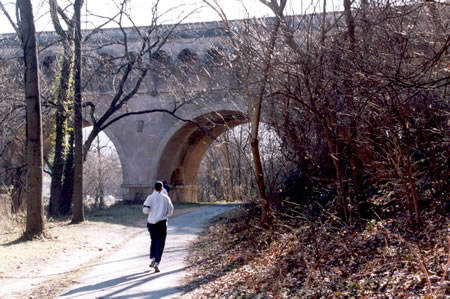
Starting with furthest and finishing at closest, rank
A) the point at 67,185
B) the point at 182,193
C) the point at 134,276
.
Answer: the point at 182,193 → the point at 67,185 → the point at 134,276

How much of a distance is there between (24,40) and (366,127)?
Result: 879 cm

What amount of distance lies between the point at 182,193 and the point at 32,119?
2068cm

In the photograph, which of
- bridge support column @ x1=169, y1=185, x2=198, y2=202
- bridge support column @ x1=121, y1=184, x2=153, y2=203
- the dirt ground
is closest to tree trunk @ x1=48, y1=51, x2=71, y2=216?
the dirt ground

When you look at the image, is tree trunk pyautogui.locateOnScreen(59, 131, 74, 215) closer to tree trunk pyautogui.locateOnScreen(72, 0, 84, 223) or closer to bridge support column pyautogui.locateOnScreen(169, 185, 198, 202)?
tree trunk pyautogui.locateOnScreen(72, 0, 84, 223)

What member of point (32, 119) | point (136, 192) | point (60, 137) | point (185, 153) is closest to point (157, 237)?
point (32, 119)

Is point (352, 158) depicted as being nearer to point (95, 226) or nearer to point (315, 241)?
point (315, 241)

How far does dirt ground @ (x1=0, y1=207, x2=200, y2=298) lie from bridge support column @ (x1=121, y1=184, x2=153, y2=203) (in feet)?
39.7

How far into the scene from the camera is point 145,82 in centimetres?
2908

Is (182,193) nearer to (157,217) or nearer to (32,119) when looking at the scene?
(32,119)

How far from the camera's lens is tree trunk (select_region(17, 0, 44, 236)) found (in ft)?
44.2

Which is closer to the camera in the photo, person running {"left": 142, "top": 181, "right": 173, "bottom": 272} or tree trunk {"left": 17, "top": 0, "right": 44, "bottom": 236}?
person running {"left": 142, "top": 181, "right": 173, "bottom": 272}

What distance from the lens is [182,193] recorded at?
3381cm

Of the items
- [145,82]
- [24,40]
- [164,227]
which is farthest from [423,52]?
[145,82]

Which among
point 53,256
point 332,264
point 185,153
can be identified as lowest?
point 53,256
